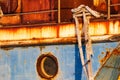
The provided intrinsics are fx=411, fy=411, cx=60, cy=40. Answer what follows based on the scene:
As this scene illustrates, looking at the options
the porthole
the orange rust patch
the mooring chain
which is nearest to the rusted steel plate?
the orange rust patch

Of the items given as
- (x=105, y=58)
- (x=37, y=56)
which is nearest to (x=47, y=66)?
(x=37, y=56)

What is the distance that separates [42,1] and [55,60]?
1.67 m

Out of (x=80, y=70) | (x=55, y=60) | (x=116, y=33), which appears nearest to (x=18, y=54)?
(x=55, y=60)

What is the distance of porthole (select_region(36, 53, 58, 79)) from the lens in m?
7.73

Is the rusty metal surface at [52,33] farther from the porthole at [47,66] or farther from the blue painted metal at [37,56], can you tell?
the porthole at [47,66]

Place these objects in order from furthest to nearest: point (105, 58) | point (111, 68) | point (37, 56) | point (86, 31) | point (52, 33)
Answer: point (37, 56) → point (52, 33) → point (86, 31) → point (105, 58) → point (111, 68)

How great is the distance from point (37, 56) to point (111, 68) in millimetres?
1654

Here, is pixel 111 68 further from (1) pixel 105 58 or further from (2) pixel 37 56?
(2) pixel 37 56

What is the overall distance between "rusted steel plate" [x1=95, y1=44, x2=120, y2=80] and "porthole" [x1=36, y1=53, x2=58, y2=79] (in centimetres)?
98

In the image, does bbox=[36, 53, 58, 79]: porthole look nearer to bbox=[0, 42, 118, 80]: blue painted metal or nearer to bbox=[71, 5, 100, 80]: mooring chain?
bbox=[0, 42, 118, 80]: blue painted metal

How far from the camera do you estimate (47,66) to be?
25.8 ft

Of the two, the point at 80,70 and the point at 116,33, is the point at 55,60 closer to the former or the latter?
the point at 80,70

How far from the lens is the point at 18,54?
325 inches

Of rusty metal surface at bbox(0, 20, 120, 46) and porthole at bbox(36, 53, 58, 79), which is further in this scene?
porthole at bbox(36, 53, 58, 79)
